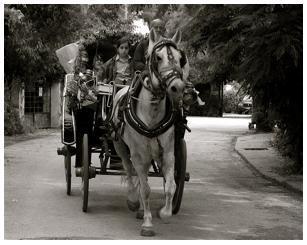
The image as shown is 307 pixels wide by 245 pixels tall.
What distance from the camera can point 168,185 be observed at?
273 inches

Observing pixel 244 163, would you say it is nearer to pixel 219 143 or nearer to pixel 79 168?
pixel 219 143

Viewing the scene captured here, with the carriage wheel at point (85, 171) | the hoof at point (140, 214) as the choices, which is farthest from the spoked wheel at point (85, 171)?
the hoof at point (140, 214)

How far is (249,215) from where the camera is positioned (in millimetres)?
8375

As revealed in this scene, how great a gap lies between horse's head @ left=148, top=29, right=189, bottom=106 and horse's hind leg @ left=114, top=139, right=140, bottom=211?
1.70m

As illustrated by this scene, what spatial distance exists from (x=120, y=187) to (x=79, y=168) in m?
2.09

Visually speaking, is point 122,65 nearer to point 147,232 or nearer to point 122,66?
point 122,66

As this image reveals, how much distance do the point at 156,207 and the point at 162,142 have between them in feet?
6.67

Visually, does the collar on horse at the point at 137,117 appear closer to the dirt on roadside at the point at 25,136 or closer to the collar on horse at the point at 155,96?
the collar on horse at the point at 155,96

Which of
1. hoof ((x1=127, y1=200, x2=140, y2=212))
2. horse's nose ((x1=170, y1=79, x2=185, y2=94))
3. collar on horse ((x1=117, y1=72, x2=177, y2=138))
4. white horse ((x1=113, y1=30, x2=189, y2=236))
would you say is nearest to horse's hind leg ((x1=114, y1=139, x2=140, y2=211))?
hoof ((x1=127, y1=200, x2=140, y2=212))

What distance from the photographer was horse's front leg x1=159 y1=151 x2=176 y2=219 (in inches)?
272

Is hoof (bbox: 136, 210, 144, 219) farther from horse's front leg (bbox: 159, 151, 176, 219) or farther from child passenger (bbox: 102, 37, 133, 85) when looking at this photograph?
child passenger (bbox: 102, 37, 133, 85)

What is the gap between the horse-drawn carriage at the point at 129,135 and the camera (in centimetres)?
693

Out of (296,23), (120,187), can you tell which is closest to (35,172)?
(120,187)

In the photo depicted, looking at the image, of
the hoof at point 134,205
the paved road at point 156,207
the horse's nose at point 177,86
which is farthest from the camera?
the hoof at point 134,205
